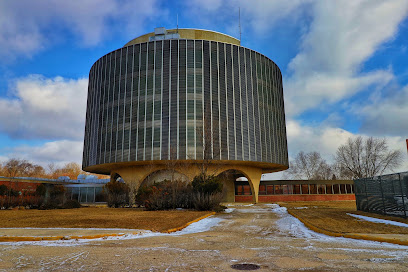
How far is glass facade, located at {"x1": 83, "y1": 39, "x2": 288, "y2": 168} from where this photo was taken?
39.4m

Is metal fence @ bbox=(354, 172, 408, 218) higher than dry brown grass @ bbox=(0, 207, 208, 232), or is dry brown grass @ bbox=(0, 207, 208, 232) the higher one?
metal fence @ bbox=(354, 172, 408, 218)

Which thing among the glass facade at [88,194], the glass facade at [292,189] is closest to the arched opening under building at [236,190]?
the glass facade at [292,189]

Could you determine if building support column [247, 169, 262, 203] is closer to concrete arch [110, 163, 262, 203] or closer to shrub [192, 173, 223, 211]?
concrete arch [110, 163, 262, 203]

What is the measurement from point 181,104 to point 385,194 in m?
27.2

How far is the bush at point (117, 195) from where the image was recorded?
3152 centimetres

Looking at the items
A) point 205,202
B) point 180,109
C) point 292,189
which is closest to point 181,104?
point 180,109

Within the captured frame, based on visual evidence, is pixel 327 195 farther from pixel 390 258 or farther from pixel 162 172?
pixel 390 258

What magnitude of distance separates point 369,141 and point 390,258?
5572 centimetres

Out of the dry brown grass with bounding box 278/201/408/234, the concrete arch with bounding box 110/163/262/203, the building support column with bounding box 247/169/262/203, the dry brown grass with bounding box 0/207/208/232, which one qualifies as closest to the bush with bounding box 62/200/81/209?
the concrete arch with bounding box 110/163/262/203

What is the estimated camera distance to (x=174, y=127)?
129ft

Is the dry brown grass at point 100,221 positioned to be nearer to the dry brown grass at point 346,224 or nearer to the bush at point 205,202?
the bush at point 205,202

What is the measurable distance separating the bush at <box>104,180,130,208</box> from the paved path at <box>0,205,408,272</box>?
23.0 meters

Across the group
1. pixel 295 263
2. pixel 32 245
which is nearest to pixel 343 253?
pixel 295 263

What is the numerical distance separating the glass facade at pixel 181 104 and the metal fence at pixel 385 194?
18441 millimetres
